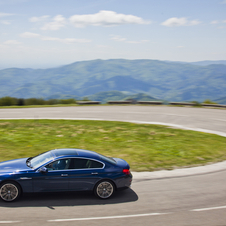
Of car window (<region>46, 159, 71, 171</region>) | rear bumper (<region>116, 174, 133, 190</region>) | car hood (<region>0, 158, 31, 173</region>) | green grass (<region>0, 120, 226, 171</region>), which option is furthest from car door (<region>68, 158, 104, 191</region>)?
green grass (<region>0, 120, 226, 171</region>)

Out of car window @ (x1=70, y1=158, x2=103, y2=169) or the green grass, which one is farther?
the green grass

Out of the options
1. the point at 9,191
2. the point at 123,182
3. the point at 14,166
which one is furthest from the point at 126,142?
the point at 9,191

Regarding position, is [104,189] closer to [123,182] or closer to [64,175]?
[123,182]

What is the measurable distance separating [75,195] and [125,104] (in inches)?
1094

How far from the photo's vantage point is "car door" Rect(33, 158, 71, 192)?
7.18m

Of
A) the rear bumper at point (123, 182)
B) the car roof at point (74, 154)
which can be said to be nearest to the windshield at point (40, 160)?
the car roof at point (74, 154)

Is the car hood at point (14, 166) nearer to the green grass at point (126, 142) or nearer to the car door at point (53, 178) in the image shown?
the car door at point (53, 178)

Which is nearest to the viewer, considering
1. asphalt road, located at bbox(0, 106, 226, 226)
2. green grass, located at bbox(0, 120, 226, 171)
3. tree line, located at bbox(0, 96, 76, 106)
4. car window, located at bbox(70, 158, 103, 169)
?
asphalt road, located at bbox(0, 106, 226, 226)

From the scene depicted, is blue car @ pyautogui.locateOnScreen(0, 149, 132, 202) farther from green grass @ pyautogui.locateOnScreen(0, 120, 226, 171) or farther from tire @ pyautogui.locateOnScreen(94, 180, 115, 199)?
green grass @ pyautogui.locateOnScreen(0, 120, 226, 171)

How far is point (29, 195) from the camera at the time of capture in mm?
7371

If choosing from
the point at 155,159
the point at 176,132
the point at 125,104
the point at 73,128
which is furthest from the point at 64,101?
the point at 155,159

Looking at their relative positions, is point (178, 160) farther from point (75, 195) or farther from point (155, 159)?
point (75, 195)

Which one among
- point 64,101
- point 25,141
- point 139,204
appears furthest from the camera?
point 64,101

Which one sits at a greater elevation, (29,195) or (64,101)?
(64,101)
